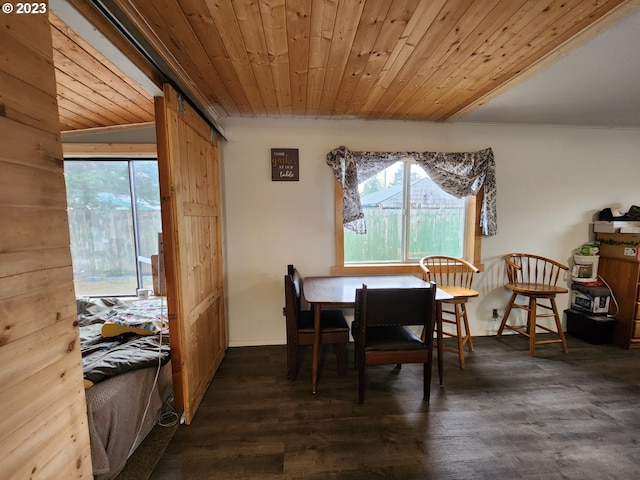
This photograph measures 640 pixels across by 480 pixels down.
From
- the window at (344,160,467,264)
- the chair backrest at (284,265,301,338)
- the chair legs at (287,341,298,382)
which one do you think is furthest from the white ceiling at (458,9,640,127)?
the chair legs at (287,341,298,382)

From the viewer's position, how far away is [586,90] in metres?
2.00

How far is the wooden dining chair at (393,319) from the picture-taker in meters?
1.69

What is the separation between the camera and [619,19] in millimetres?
1287

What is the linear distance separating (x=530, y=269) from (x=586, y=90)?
1.78 metres

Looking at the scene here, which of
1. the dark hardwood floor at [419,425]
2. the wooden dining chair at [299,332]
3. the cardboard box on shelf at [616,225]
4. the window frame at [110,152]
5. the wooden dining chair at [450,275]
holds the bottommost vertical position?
Result: the dark hardwood floor at [419,425]

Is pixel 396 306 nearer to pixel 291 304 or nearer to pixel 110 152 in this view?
pixel 291 304

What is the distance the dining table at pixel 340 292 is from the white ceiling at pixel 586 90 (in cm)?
176

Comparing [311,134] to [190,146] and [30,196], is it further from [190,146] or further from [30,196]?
[30,196]

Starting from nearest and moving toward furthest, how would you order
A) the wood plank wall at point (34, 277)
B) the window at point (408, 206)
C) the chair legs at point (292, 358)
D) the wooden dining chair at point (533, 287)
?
the wood plank wall at point (34, 277), the chair legs at point (292, 358), the wooden dining chair at point (533, 287), the window at point (408, 206)

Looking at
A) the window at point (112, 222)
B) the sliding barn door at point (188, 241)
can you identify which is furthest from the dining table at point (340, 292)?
the window at point (112, 222)

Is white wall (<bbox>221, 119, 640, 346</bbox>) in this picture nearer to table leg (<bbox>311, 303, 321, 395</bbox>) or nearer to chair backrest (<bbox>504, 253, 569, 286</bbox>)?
chair backrest (<bbox>504, 253, 569, 286</bbox>)

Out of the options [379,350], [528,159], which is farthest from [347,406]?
[528,159]
